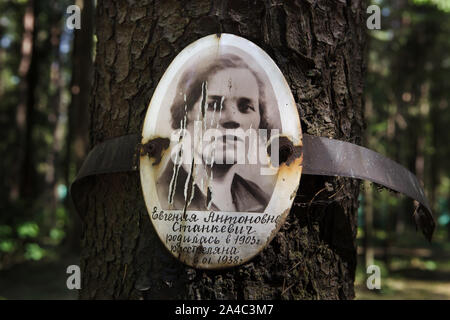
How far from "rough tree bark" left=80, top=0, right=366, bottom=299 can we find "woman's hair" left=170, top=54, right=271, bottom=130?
104 mm

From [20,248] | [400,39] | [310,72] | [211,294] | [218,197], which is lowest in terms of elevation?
[20,248]

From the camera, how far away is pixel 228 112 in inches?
56.5

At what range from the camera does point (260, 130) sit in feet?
4.71

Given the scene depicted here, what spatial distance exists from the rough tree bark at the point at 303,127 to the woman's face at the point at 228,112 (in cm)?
15

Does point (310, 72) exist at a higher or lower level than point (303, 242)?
higher

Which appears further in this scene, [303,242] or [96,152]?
[96,152]

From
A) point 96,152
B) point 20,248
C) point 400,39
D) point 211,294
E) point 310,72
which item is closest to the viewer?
point 211,294

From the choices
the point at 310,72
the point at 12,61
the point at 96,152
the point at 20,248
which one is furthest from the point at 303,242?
the point at 12,61

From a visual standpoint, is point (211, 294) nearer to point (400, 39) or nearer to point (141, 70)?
point (141, 70)

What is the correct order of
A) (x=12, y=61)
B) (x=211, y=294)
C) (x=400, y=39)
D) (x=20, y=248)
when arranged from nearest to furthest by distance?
1. (x=211, y=294)
2. (x=20, y=248)
3. (x=400, y=39)
4. (x=12, y=61)

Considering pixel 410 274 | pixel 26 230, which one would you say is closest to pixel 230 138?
pixel 26 230

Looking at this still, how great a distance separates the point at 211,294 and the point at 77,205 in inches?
27.3

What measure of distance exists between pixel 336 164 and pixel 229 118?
0.38 meters

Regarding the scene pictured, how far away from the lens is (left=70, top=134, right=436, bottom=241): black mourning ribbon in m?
1.47
